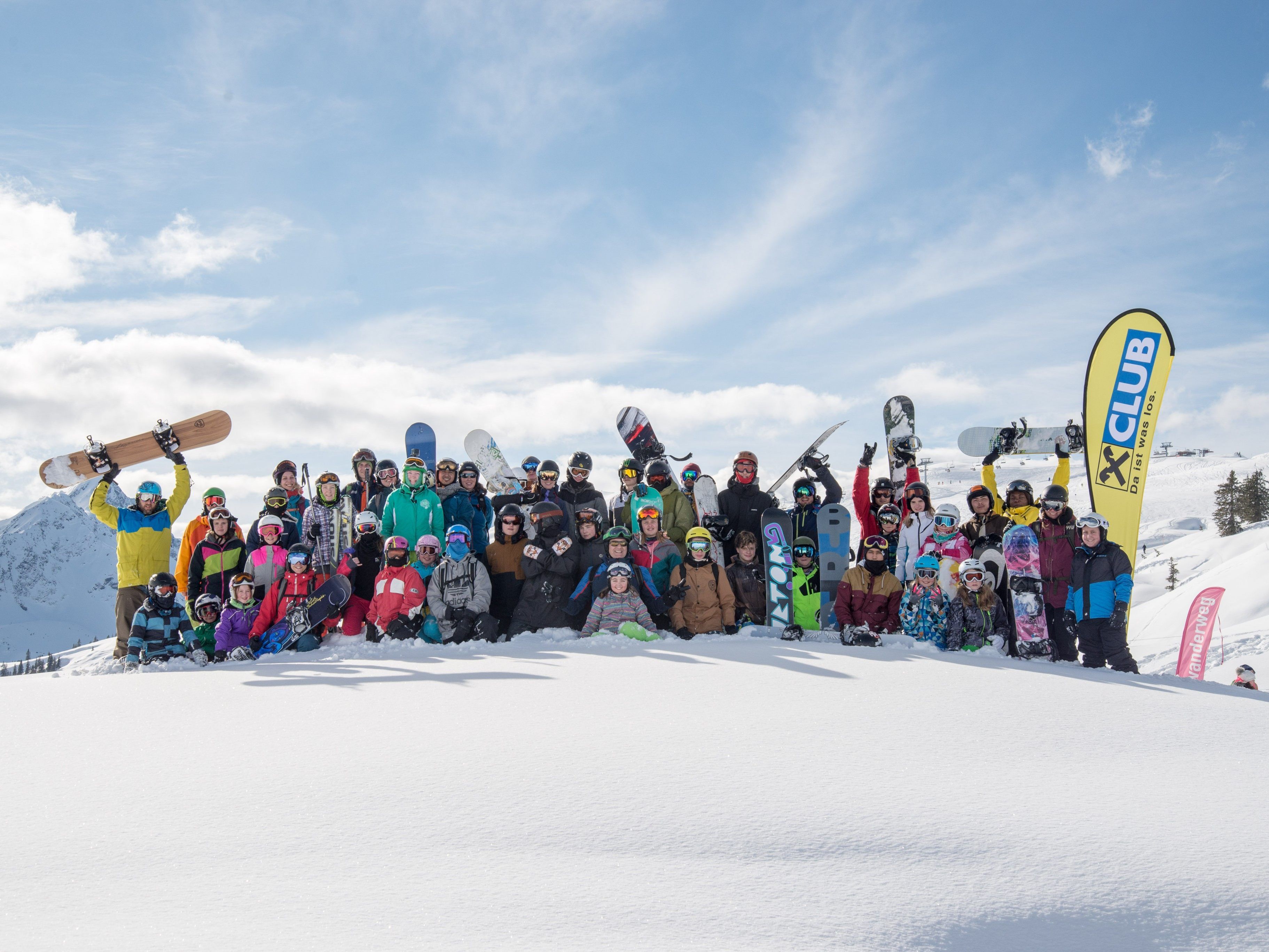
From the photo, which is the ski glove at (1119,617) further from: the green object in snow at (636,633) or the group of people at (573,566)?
the green object in snow at (636,633)

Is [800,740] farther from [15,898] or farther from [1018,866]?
Result: [15,898]

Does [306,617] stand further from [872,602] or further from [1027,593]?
[1027,593]

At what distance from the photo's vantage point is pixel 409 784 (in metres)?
2.88

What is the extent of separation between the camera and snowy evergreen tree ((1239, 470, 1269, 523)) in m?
61.1

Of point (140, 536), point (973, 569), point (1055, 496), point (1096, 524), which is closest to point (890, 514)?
point (973, 569)

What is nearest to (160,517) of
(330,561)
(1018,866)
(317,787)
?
(330,561)

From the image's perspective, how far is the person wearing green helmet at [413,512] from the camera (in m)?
7.44

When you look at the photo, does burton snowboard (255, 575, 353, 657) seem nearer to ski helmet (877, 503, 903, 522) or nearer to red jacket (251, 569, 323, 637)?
red jacket (251, 569, 323, 637)

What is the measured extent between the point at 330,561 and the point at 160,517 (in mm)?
1566

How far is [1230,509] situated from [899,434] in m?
69.5

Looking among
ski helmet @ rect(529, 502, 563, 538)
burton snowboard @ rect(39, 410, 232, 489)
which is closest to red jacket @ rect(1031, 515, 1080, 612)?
ski helmet @ rect(529, 502, 563, 538)

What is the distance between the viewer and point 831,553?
7.57m

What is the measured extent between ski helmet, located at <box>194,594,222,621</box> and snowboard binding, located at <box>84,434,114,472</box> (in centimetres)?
260

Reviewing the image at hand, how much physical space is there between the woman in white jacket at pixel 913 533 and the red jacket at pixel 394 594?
421 centimetres
